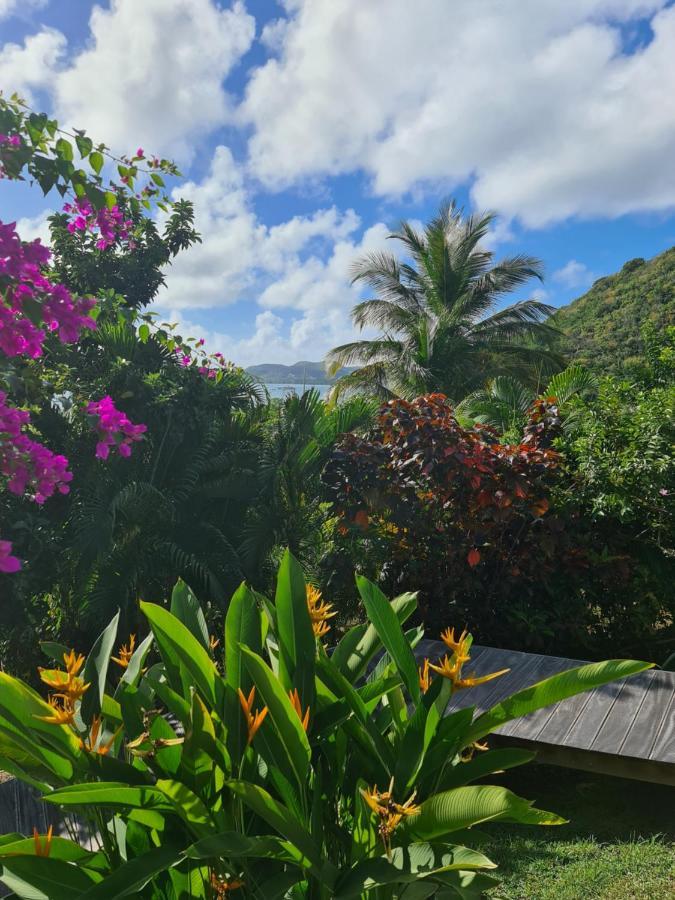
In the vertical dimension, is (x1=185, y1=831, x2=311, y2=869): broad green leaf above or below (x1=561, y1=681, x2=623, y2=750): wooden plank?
above

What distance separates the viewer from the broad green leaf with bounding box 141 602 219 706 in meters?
1.35

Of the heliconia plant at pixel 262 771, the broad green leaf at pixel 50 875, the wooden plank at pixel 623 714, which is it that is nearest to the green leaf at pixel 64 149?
the heliconia plant at pixel 262 771

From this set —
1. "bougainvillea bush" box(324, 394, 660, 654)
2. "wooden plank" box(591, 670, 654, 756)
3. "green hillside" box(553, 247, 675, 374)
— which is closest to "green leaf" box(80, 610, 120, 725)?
"wooden plank" box(591, 670, 654, 756)

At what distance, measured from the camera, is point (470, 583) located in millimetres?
4211

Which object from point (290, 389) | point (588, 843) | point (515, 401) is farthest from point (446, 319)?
point (588, 843)

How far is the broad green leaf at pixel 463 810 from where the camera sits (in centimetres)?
119

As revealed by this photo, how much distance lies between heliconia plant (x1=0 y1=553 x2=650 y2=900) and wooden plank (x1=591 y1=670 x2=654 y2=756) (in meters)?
1.63

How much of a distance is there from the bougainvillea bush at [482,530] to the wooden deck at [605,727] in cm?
75

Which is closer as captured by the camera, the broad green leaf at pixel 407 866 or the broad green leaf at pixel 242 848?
the broad green leaf at pixel 242 848

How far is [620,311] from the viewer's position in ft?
92.4

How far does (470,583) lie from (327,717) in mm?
2880

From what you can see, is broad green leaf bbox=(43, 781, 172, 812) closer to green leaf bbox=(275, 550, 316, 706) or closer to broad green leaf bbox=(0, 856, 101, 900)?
broad green leaf bbox=(0, 856, 101, 900)

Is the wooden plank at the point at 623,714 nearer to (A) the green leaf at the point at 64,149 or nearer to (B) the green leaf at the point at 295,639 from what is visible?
(B) the green leaf at the point at 295,639

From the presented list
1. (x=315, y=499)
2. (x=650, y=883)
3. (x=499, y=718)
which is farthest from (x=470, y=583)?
(x=499, y=718)
